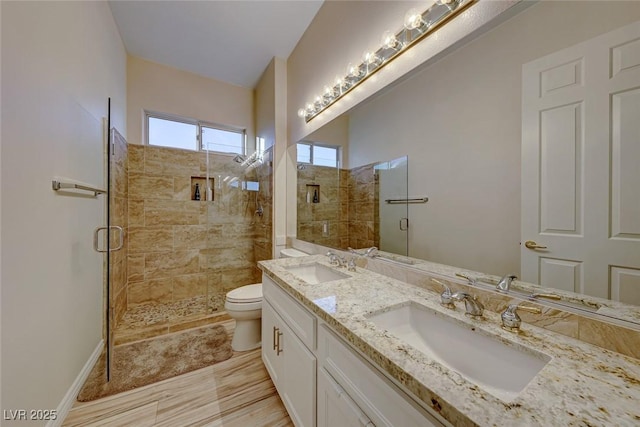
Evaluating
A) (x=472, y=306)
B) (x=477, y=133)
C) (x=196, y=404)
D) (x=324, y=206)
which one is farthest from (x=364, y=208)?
(x=196, y=404)

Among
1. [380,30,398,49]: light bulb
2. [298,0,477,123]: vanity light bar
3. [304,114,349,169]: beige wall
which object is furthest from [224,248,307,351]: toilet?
[380,30,398,49]: light bulb

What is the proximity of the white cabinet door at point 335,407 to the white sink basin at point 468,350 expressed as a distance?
27cm

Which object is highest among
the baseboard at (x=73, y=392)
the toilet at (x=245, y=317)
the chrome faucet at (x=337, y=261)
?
the chrome faucet at (x=337, y=261)

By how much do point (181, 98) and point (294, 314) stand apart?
123 inches

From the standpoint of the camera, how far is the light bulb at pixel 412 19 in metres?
1.17

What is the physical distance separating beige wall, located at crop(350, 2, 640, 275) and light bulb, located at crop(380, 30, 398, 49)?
0.24 metres

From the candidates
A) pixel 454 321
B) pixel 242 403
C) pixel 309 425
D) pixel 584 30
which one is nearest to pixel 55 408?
pixel 242 403

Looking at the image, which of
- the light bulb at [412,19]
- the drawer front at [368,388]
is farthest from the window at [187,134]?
the drawer front at [368,388]

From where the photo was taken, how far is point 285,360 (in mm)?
1284

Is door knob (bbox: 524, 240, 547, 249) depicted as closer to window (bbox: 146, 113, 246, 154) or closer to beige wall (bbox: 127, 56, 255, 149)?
window (bbox: 146, 113, 246, 154)

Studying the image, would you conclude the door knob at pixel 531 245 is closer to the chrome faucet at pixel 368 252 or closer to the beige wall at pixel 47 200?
the chrome faucet at pixel 368 252

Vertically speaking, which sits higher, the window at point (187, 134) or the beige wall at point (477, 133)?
the window at point (187, 134)

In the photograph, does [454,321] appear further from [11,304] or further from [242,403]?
[11,304]

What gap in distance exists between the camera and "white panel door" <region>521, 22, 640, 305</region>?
0.64 m
